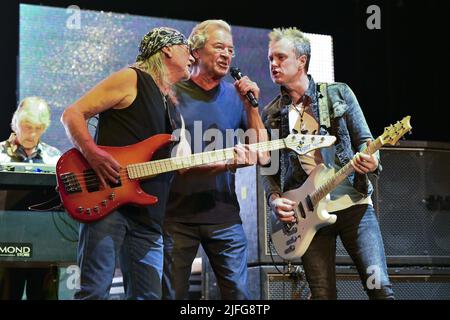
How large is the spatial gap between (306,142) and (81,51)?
245 centimetres

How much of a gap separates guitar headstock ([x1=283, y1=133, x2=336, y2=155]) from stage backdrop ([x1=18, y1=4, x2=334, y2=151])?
1546 millimetres

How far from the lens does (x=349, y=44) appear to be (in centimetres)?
494

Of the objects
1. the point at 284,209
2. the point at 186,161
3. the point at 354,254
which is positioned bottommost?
the point at 354,254

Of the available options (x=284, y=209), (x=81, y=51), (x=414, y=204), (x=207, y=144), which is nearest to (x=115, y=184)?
(x=207, y=144)

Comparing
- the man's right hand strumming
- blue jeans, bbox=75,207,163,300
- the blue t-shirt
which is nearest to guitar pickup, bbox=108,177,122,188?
blue jeans, bbox=75,207,163,300

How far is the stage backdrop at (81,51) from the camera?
16.2 feet

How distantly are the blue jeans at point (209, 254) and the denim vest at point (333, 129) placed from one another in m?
0.47

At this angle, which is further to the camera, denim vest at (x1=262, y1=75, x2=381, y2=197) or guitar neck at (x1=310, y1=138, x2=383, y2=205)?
denim vest at (x1=262, y1=75, x2=381, y2=197)

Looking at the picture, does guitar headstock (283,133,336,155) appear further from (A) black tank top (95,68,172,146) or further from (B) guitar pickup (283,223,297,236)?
(A) black tank top (95,68,172,146)

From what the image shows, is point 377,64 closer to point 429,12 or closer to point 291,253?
point 429,12

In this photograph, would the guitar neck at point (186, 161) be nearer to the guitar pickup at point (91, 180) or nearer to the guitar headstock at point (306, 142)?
the guitar headstock at point (306, 142)

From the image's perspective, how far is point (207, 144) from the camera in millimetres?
3342

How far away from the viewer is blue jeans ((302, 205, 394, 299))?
3.21 metres

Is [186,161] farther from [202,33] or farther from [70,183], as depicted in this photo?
[202,33]
